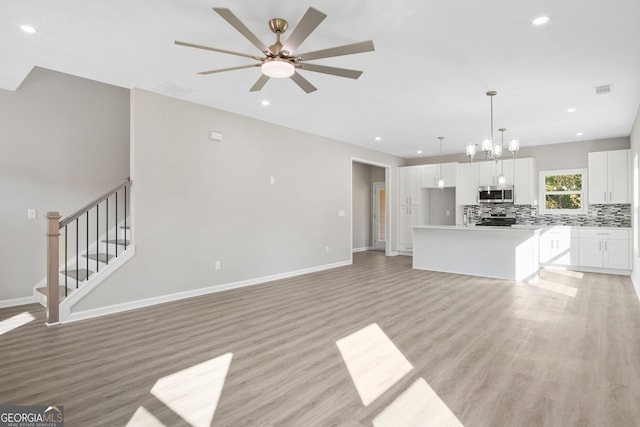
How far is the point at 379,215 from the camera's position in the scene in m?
A: 11.1

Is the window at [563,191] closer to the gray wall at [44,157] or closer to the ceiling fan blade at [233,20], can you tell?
the ceiling fan blade at [233,20]

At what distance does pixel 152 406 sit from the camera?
87.2 inches

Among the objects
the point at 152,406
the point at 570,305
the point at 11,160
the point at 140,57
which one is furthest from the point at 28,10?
Result: the point at 570,305

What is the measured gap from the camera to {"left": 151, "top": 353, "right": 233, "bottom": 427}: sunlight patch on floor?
2.13 m

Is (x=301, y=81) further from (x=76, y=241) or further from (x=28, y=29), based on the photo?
(x=76, y=241)

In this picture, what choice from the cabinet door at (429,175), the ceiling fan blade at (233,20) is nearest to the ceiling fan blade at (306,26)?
the ceiling fan blade at (233,20)

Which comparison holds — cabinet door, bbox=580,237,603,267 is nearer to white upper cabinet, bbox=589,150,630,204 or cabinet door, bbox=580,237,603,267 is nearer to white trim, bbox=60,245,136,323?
white upper cabinet, bbox=589,150,630,204

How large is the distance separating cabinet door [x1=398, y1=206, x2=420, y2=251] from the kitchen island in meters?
2.31

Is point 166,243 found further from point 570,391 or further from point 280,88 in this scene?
point 570,391

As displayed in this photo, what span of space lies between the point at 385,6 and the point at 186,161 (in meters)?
3.45

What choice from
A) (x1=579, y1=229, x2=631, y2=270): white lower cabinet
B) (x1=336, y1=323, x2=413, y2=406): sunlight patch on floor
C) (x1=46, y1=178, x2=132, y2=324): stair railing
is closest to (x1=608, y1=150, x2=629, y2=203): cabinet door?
(x1=579, y1=229, x2=631, y2=270): white lower cabinet

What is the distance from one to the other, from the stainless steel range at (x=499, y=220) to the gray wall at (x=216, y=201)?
12.7 ft

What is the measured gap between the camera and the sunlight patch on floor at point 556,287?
208 inches

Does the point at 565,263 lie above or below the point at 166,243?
below
